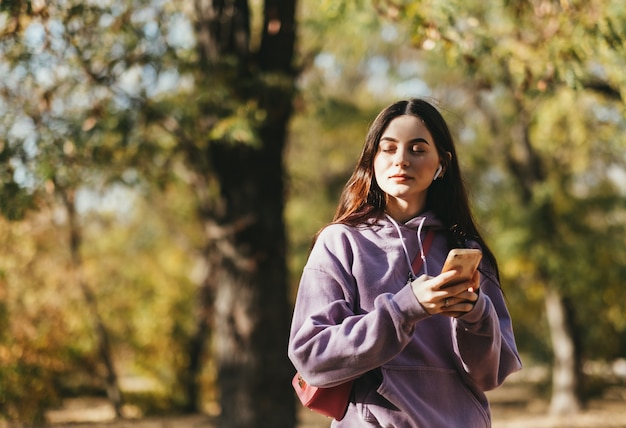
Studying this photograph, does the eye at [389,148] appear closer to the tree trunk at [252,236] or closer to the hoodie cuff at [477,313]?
the hoodie cuff at [477,313]

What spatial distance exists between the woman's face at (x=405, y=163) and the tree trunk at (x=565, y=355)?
12632mm

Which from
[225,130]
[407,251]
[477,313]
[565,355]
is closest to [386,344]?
[477,313]

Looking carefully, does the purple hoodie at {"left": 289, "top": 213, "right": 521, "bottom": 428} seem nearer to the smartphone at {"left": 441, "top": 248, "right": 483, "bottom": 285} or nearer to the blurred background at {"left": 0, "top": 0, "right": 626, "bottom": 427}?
the smartphone at {"left": 441, "top": 248, "right": 483, "bottom": 285}

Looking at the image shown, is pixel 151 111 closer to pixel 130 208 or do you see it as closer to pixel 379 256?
pixel 379 256

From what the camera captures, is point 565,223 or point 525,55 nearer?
point 525,55

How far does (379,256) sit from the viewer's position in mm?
2209

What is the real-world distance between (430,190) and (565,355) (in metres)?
13.0

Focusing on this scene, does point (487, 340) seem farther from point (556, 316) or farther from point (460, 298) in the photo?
point (556, 316)

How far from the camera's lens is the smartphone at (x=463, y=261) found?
1830 millimetres

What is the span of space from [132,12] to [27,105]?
1426mm

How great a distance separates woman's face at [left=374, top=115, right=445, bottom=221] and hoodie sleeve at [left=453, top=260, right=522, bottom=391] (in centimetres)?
29

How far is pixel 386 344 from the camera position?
6.43 ft

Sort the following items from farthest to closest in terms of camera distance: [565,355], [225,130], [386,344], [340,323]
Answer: [565,355] < [225,130] < [340,323] < [386,344]

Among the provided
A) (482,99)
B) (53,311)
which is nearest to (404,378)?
(53,311)
